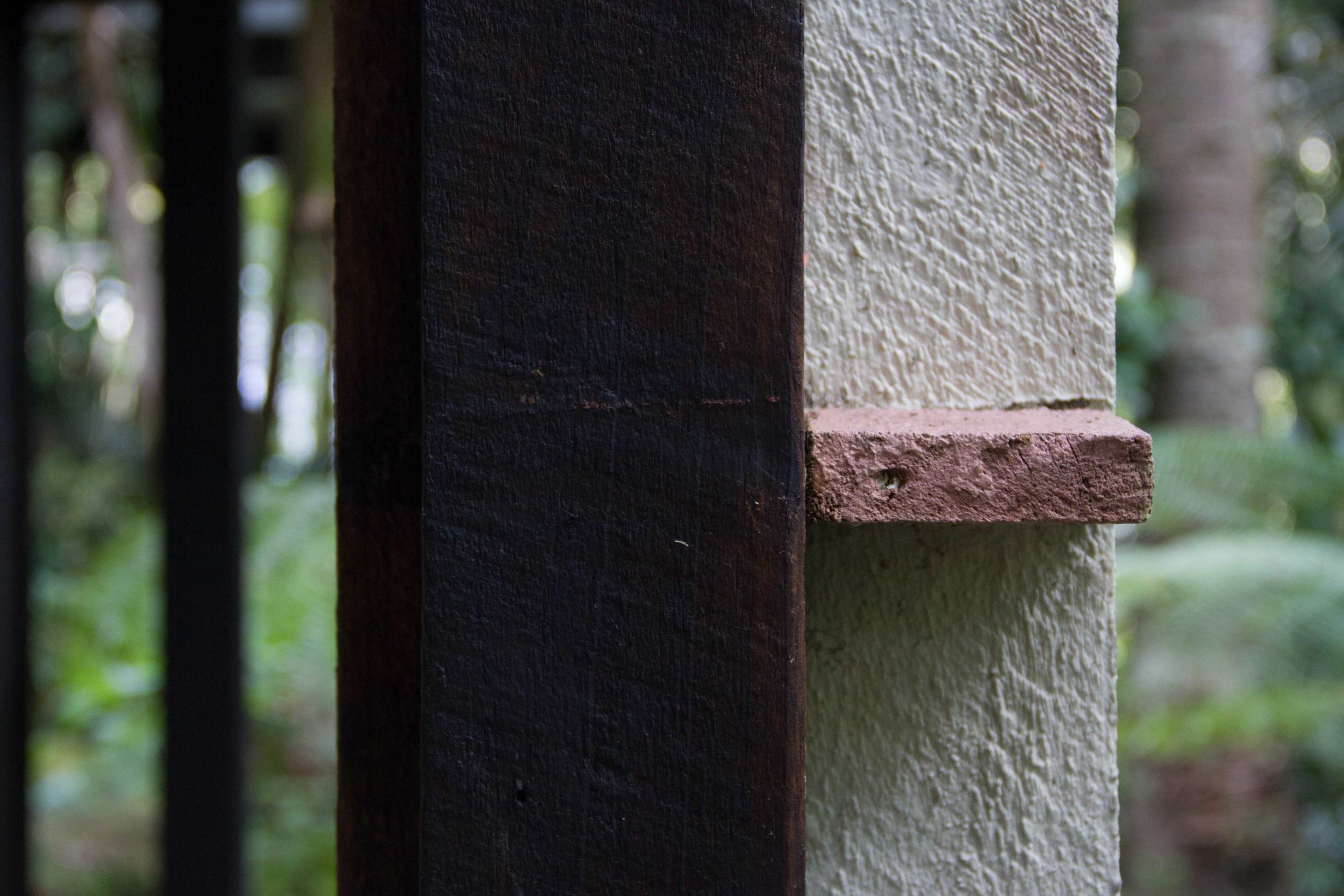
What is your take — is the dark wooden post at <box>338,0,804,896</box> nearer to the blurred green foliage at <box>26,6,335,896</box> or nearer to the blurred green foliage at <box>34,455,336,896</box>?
the blurred green foliage at <box>26,6,335,896</box>

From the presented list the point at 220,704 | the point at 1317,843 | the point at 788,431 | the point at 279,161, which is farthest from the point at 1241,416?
the point at 279,161

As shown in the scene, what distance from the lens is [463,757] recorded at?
1.16ft

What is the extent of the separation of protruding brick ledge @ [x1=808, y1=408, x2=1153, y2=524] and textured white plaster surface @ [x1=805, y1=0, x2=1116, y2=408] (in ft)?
0.20

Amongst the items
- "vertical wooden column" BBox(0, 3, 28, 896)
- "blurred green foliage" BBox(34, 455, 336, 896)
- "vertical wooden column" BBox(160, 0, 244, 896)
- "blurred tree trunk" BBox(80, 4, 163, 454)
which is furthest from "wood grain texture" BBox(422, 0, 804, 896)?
"blurred tree trunk" BBox(80, 4, 163, 454)

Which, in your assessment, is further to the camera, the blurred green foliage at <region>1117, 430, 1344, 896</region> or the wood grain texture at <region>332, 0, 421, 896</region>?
the blurred green foliage at <region>1117, 430, 1344, 896</region>

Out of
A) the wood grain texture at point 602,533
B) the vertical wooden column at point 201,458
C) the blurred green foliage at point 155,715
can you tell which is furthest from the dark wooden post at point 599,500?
the blurred green foliage at point 155,715

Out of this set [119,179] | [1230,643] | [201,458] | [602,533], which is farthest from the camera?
[119,179]

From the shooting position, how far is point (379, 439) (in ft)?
1.42

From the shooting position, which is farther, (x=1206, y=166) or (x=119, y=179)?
(x=119, y=179)

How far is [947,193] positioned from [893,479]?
138 millimetres

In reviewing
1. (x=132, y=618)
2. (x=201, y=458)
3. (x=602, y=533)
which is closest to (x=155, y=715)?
(x=132, y=618)

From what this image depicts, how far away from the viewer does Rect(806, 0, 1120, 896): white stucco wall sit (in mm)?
432

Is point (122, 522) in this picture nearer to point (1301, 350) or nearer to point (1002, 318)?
point (1301, 350)

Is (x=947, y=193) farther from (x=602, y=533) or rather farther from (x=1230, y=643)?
Result: (x=1230, y=643)
